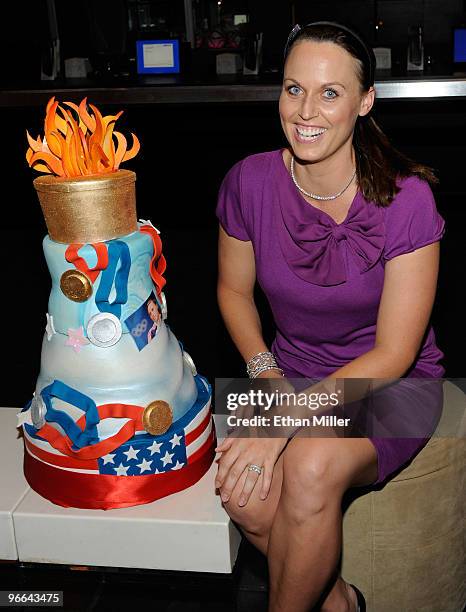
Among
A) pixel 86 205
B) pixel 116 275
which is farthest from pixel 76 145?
pixel 116 275

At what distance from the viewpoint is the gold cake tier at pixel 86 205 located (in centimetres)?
130

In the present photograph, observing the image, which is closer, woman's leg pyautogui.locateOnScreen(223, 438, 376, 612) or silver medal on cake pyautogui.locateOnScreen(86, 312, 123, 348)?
silver medal on cake pyautogui.locateOnScreen(86, 312, 123, 348)

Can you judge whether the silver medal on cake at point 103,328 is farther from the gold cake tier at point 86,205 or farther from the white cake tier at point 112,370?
the gold cake tier at point 86,205

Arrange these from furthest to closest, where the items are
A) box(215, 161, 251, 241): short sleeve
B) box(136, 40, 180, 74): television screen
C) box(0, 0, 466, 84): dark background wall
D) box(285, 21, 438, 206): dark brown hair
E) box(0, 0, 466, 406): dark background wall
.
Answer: box(0, 0, 466, 84): dark background wall, box(136, 40, 180, 74): television screen, box(0, 0, 466, 406): dark background wall, box(215, 161, 251, 241): short sleeve, box(285, 21, 438, 206): dark brown hair

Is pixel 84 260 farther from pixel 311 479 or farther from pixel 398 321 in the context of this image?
pixel 398 321

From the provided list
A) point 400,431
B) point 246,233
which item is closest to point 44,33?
point 246,233

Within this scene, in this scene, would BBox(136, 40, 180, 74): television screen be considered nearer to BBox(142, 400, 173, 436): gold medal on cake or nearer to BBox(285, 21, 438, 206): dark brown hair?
BBox(285, 21, 438, 206): dark brown hair

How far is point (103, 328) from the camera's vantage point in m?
1.35

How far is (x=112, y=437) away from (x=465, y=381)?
3.31ft

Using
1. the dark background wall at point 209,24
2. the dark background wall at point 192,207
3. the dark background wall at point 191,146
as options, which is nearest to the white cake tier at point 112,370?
the dark background wall at point 192,207

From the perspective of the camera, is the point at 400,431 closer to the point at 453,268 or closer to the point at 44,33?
the point at 453,268

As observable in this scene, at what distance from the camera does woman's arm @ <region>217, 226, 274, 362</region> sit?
1822mm

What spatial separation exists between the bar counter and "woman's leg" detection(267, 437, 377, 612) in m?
3.42

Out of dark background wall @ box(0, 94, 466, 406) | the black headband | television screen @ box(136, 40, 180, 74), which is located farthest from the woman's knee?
television screen @ box(136, 40, 180, 74)
